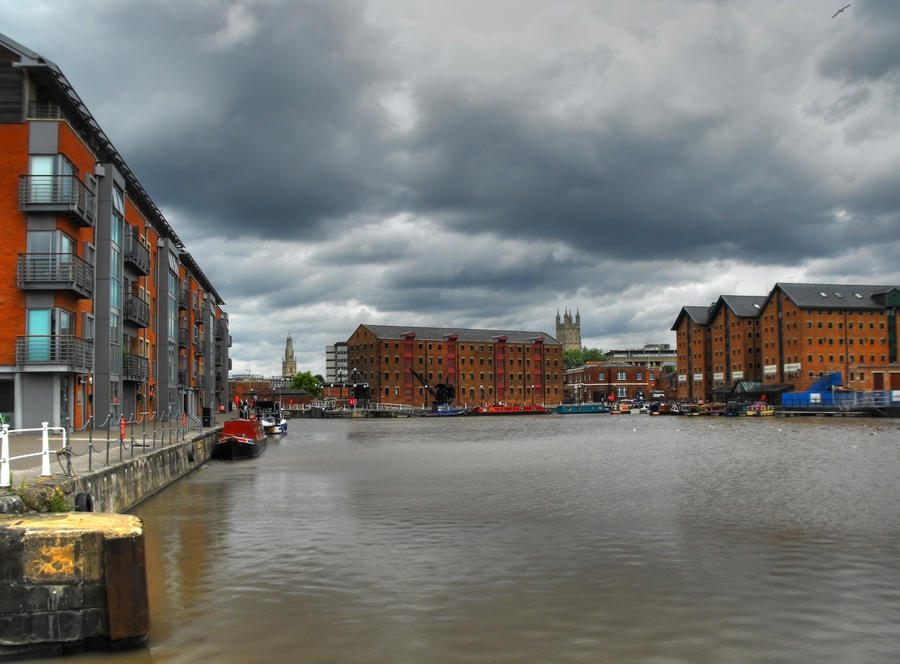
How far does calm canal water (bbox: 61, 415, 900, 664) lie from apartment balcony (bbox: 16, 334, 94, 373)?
750 centimetres

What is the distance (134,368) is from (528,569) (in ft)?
115

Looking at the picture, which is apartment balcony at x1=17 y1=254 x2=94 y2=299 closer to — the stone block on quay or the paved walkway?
the paved walkway

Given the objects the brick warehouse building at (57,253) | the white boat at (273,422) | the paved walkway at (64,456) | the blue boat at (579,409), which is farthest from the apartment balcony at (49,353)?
the blue boat at (579,409)

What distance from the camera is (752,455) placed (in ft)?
138

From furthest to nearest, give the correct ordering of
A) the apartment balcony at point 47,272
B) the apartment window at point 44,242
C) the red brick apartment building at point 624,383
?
the red brick apartment building at point 624,383 → the apartment window at point 44,242 → the apartment balcony at point 47,272

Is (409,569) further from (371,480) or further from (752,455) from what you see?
(752,455)

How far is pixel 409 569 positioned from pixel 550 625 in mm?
4201

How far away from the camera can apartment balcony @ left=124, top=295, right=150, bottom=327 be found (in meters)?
43.0

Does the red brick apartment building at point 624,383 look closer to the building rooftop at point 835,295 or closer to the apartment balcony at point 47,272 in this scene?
the building rooftop at point 835,295

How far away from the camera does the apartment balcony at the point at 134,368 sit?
42219 millimetres

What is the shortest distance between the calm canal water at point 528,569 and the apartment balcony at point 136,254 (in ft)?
58.2

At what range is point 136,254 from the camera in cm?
4412

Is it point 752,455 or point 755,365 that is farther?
point 755,365

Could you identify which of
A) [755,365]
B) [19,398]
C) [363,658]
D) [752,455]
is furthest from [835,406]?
[363,658]
